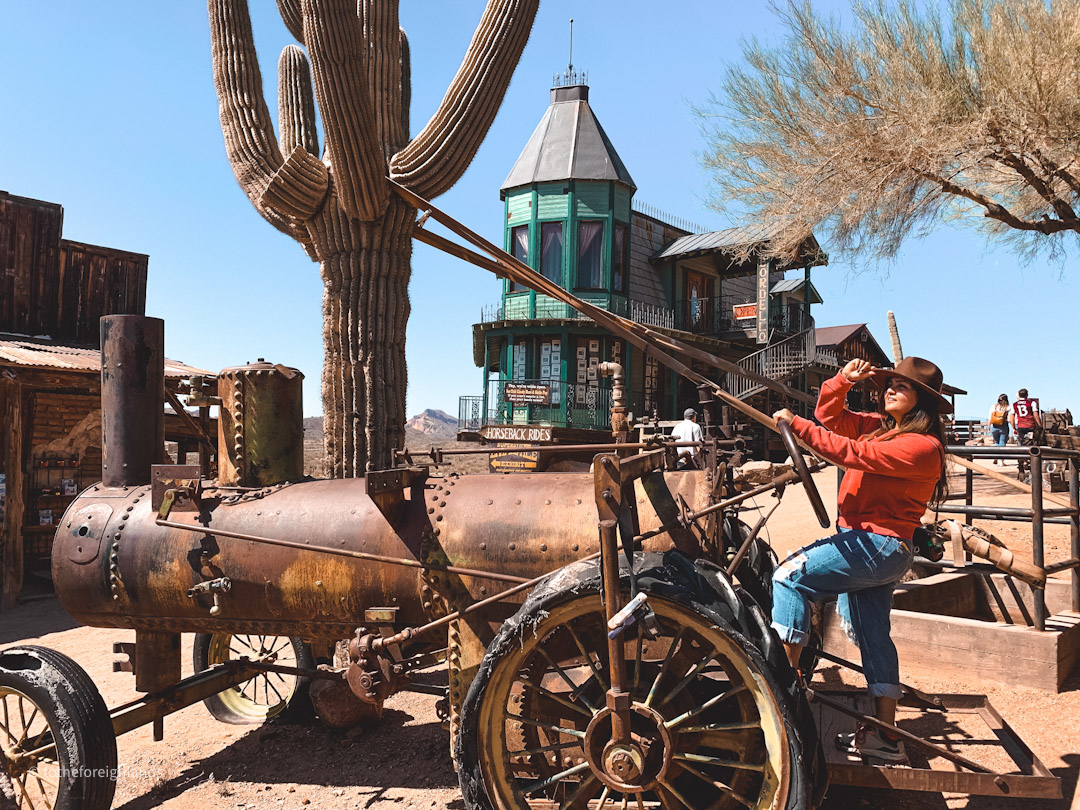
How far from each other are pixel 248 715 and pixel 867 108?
12.4 m

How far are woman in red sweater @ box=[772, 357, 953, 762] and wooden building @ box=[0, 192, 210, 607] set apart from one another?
7.28 metres

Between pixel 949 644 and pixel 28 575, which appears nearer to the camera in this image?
pixel 949 644

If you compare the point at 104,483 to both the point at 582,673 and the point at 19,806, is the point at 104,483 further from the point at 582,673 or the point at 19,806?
the point at 582,673

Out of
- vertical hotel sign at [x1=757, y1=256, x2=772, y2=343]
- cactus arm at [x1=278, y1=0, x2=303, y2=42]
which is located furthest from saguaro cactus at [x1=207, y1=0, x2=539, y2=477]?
vertical hotel sign at [x1=757, y1=256, x2=772, y2=343]

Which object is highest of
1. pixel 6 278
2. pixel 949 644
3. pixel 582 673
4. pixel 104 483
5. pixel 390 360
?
pixel 6 278

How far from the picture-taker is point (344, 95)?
6555 millimetres

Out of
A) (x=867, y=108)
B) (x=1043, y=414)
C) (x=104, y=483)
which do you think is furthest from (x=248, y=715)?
(x=1043, y=414)

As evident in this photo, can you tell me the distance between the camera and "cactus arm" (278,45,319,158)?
8.06 m

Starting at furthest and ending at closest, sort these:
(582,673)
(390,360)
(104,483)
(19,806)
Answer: (390,360) → (104,483) → (19,806) → (582,673)

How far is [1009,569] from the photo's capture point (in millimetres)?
3664

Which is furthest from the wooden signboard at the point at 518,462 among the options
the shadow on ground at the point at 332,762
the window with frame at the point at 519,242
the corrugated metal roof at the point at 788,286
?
the corrugated metal roof at the point at 788,286

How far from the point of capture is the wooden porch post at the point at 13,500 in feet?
33.3

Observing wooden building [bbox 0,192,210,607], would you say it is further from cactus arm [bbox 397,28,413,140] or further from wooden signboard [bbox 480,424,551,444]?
wooden signboard [bbox 480,424,551,444]

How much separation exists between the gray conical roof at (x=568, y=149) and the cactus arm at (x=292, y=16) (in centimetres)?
1490
